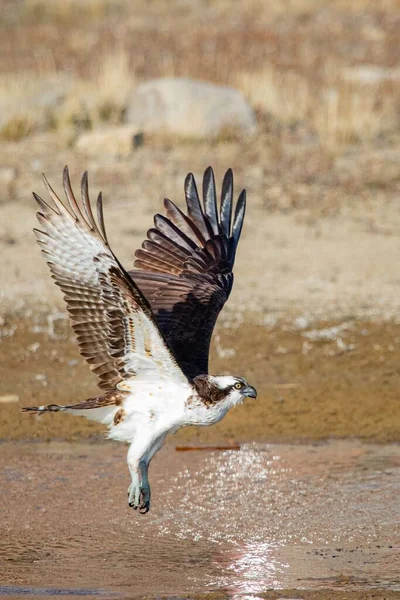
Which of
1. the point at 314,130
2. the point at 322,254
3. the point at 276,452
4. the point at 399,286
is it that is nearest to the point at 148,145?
the point at 314,130

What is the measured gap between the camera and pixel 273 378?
838 cm

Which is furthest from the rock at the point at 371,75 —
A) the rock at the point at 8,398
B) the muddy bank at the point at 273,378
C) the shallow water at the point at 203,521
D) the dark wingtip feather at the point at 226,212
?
the dark wingtip feather at the point at 226,212

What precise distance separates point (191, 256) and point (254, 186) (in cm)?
639

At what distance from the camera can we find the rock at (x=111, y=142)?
1388cm

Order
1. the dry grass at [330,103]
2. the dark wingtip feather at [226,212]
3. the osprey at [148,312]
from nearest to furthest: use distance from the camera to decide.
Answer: the osprey at [148,312] → the dark wingtip feather at [226,212] → the dry grass at [330,103]

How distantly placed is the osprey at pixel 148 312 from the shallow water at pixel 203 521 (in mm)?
345

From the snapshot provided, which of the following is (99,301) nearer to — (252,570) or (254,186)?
(252,570)

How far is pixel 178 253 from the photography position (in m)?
6.57

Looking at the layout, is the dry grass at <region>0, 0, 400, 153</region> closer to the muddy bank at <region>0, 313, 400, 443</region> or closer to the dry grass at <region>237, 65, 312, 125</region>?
the dry grass at <region>237, 65, 312, 125</region>

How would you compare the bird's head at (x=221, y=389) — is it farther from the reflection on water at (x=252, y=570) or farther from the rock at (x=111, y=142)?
the rock at (x=111, y=142)

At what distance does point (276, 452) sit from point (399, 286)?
329 cm

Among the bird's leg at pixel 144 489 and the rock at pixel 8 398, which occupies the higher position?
the bird's leg at pixel 144 489

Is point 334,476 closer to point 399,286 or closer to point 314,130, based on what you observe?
point 399,286

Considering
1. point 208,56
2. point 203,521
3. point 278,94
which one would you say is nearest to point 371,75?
point 208,56
